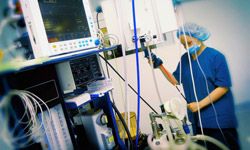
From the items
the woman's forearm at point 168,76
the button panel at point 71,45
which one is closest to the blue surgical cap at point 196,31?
the woman's forearm at point 168,76

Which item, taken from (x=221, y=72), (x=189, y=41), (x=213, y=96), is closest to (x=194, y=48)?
(x=189, y=41)

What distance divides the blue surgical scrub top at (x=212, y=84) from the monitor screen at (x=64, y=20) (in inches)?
31.1

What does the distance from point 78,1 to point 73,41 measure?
0.32 m

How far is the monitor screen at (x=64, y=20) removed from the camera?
3.43 ft

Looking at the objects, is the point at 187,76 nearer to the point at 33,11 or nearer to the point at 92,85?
the point at 92,85

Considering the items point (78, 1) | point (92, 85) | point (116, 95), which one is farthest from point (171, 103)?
point (116, 95)

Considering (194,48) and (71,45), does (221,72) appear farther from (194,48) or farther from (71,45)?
(71,45)

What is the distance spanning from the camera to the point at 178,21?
4.09 ft

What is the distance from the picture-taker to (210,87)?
1370 millimetres

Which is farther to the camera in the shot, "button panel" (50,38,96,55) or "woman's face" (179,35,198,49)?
"woman's face" (179,35,198,49)

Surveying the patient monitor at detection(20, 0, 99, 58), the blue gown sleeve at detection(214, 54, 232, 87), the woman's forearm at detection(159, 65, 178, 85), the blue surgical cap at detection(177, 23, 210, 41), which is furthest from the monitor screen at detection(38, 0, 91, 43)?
the blue gown sleeve at detection(214, 54, 232, 87)

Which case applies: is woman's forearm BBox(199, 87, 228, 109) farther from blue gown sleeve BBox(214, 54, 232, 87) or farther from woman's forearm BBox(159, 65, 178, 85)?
woman's forearm BBox(159, 65, 178, 85)

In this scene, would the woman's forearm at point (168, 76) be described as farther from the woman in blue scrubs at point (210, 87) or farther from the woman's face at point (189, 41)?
the woman's face at point (189, 41)

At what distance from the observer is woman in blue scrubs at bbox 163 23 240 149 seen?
Answer: 1291 mm
